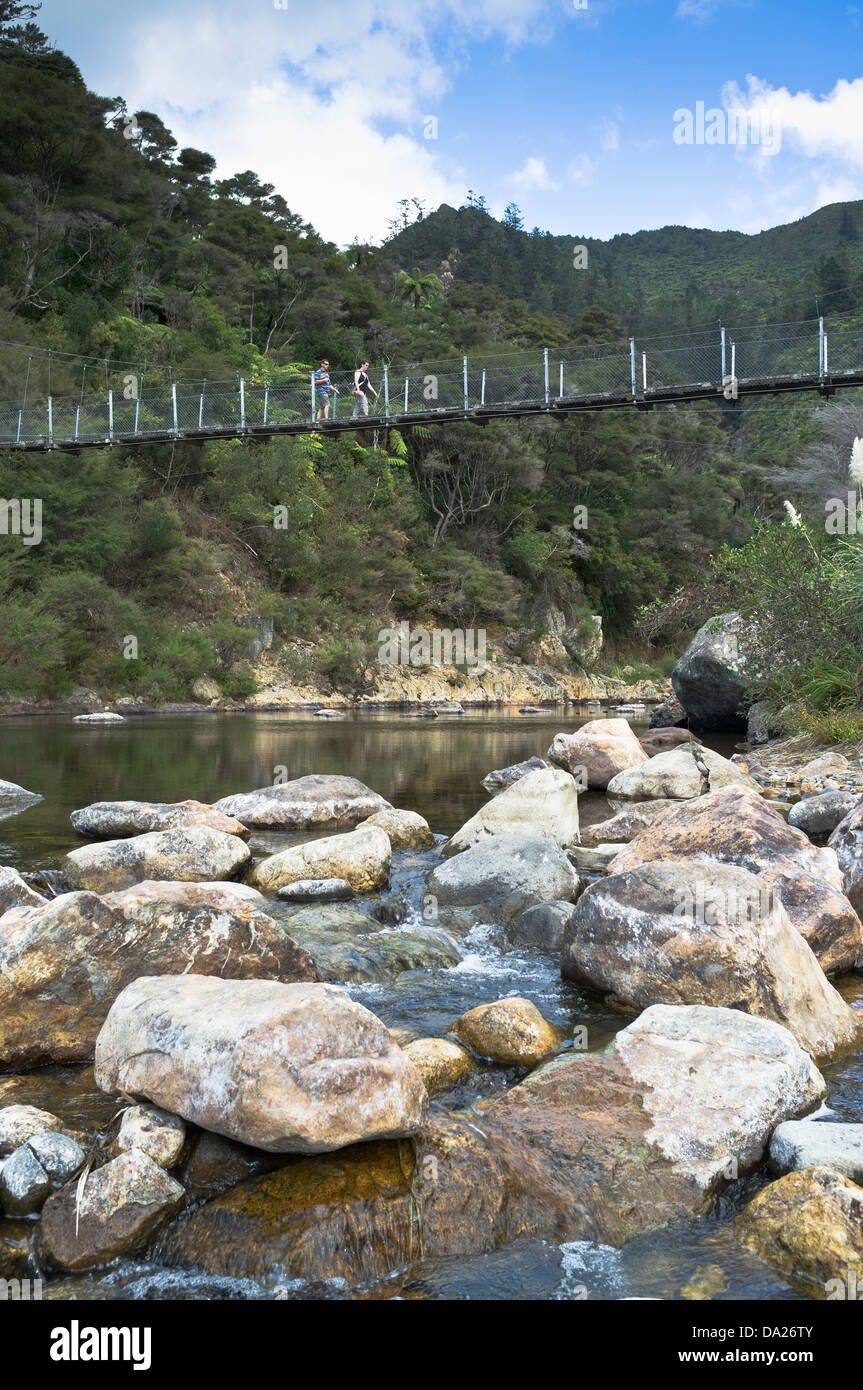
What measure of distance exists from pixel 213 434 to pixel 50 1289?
2163 cm

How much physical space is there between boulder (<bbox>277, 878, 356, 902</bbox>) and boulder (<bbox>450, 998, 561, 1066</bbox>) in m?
2.39

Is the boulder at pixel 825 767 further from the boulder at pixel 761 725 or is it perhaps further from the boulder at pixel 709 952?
the boulder at pixel 709 952

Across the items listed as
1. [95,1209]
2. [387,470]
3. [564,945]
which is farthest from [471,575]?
[95,1209]

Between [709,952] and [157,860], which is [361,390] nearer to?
[157,860]

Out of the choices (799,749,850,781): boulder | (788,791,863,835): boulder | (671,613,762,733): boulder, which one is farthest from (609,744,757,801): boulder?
(671,613,762,733): boulder

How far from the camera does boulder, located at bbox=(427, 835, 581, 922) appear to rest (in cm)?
637

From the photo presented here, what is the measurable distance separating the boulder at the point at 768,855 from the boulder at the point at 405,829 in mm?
2534

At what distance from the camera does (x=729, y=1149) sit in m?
3.36

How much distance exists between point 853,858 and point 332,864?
334 cm

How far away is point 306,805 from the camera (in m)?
9.58

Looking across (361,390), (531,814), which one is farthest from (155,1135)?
(361,390)

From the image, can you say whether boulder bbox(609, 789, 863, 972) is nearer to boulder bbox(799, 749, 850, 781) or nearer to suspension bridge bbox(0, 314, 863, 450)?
boulder bbox(799, 749, 850, 781)

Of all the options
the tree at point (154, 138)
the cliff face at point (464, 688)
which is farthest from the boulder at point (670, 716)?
the tree at point (154, 138)

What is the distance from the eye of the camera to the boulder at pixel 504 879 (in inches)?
251
